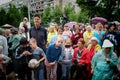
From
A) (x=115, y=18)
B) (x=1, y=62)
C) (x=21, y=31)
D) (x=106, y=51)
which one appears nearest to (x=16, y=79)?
(x=1, y=62)

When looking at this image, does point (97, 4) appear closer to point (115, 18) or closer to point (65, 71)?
point (115, 18)

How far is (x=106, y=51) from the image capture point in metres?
9.84

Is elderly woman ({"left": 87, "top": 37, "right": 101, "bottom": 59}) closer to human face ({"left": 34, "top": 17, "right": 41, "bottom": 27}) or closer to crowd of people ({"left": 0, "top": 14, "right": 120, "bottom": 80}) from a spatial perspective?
crowd of people ({"left": 0, "top": 14, "right": 120, "bottom": 80})

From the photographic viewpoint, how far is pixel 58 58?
1180 centimetres

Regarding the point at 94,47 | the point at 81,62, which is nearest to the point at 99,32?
the point at 94,47

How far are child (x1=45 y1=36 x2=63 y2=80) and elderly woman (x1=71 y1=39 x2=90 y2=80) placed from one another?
0.55m

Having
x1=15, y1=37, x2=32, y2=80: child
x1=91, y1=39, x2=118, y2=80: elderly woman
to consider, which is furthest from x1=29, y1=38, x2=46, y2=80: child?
x1=91, y1=39, x2=118, y2=80: elderly woman

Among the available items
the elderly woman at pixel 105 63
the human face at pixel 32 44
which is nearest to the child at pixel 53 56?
the human face at pixel 32 44

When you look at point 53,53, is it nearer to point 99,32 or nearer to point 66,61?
point 66,61

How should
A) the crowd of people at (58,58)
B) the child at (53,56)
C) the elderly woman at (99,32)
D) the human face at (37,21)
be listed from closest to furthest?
the crowd of people at (58,58), the child at (53,56), the human face at (37,21), the elderly woman at (99,32)

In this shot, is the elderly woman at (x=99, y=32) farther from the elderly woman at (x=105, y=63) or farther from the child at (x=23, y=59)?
the elderly woman at (x=105, y=63)

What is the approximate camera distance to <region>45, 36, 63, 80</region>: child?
1141 cm

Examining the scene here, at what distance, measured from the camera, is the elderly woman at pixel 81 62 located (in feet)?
37.6

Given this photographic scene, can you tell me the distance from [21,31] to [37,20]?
10.1 ft
